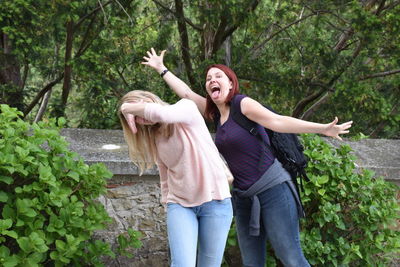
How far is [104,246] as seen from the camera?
3.31 metres

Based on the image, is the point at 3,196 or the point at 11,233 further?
the point at 3,196

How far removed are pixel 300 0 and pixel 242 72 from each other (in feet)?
4.96

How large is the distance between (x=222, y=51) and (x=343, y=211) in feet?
16.6

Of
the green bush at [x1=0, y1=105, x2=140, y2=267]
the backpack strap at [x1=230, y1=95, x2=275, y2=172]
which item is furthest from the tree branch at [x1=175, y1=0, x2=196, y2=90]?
the backpack strap at [x1=230, y1=95, x2=275, y2=172]

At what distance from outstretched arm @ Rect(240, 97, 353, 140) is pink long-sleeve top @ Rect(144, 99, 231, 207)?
0.27 m

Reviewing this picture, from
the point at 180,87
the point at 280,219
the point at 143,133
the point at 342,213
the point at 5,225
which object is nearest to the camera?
the point at 5,225

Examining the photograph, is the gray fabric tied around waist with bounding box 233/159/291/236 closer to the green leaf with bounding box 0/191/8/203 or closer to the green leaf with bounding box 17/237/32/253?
the green leaf with bounding box 17/237/32/253

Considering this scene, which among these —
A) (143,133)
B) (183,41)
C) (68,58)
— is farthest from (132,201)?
(68,58)

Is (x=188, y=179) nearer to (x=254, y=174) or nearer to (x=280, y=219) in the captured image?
(x=254, y=174)

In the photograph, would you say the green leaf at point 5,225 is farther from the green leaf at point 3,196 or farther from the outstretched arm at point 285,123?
the outstretched arm at point 285,123

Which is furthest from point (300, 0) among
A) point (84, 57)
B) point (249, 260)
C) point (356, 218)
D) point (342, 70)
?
point (249, 260)

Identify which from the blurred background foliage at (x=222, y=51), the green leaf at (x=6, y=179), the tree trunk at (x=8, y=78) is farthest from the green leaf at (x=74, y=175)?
the tree trunk at (x=8, y=78)

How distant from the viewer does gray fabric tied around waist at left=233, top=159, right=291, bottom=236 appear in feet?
9.67

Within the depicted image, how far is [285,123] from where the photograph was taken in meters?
2.77
